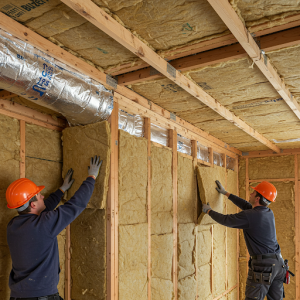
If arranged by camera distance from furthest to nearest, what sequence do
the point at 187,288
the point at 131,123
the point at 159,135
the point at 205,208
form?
the point at 205,208
the point at 187,288
the point at 159,135
the point at 131,123

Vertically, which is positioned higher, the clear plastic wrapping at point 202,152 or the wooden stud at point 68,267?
the clear plastic wrapping at point 202,152

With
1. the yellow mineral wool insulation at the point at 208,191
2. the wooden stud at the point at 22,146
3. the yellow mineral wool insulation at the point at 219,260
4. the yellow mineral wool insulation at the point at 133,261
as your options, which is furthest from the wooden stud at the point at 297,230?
the wooden stud at the point at 22,146

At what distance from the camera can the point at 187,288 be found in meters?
4.02

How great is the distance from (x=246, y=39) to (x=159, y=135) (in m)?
1.88

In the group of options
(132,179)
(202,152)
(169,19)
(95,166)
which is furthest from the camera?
(202,152)

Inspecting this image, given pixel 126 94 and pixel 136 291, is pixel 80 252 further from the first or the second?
pixel 126 94

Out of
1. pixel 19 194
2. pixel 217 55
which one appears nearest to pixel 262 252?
pixel 217 55

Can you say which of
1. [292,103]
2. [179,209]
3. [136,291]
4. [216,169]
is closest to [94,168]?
[136,291]

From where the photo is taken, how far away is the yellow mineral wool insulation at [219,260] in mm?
5102

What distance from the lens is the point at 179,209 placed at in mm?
3959

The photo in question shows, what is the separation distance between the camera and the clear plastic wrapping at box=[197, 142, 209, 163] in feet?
15.9

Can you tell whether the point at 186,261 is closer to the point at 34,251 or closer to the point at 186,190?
the point at 186,190

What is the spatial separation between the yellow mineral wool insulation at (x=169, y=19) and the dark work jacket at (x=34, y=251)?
4.65ft

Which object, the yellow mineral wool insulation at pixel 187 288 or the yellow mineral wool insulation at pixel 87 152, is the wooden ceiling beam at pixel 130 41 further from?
the yellow mineral wool insulation at pixel 187 288
